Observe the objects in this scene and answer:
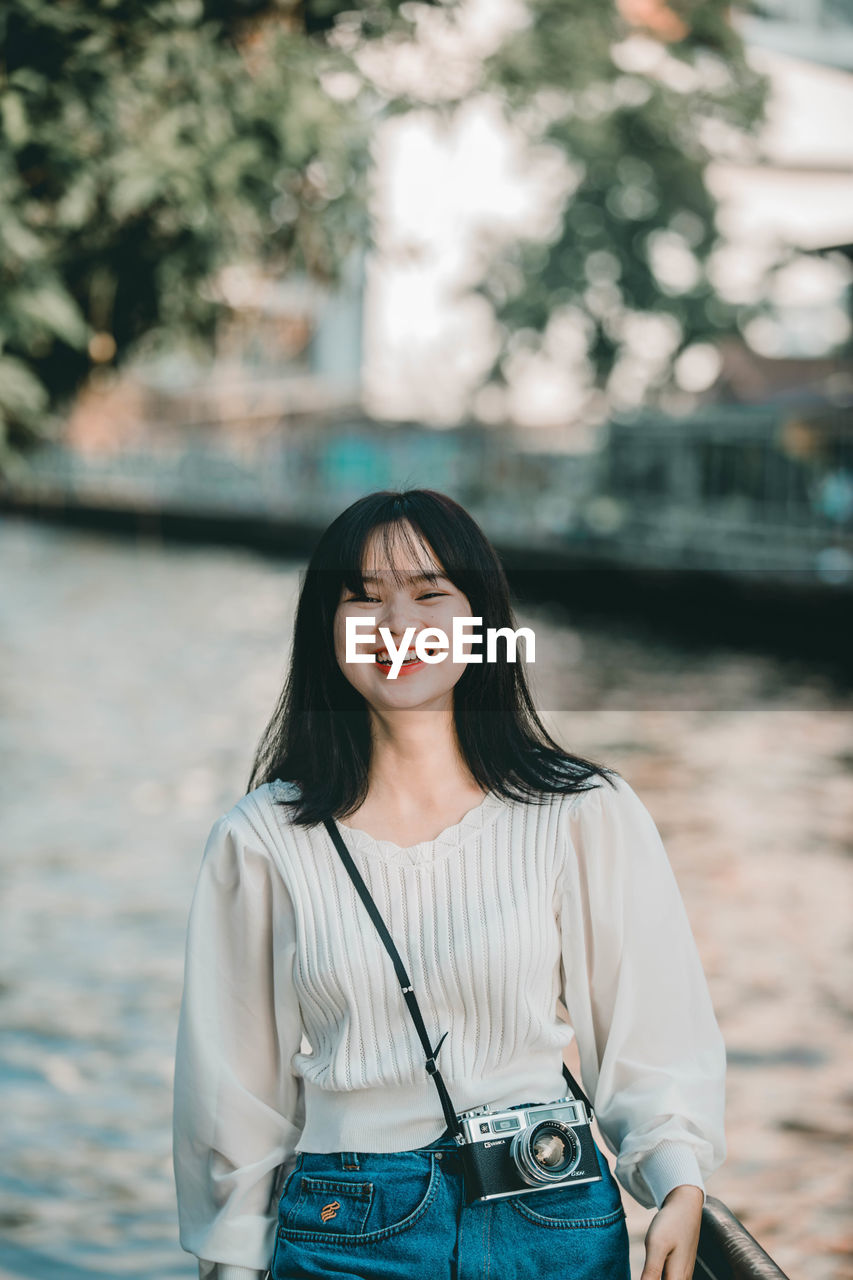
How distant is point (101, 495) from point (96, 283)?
130ft

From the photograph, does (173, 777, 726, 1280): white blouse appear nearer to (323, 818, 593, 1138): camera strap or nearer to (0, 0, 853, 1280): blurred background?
(323, 818, 593, 1138): camera strap

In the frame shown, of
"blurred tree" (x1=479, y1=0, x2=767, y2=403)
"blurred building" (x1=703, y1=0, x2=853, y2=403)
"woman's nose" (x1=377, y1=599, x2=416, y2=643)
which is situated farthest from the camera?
"blurred building" (x1=703, y1=0, x2=853, y2=403)

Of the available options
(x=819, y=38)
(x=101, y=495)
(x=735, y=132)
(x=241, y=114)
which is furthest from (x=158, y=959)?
(x=101, y=495)

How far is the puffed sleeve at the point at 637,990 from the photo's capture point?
1801 millimetres

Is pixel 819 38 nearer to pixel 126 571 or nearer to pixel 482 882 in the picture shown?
pixel 126 571

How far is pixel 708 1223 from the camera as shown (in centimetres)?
182

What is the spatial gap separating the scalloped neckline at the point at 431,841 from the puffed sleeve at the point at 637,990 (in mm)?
103

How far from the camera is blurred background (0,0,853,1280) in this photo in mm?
4746

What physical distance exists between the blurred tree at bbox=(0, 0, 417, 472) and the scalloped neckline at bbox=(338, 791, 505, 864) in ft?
8.87

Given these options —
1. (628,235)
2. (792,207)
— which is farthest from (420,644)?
(792,207)

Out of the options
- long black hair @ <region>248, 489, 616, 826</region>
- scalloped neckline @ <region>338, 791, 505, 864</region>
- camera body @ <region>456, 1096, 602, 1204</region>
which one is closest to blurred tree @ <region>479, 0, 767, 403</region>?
long black hair @ <region>248, 489, 616, 826</region>

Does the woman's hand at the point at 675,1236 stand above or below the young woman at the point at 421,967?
below

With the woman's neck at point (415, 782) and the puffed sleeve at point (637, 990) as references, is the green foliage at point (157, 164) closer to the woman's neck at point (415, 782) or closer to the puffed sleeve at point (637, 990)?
the woman's neck at point (415, 782)

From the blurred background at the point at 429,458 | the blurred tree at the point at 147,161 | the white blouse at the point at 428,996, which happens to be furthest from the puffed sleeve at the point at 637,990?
the blurred tree at the point at 147,161
